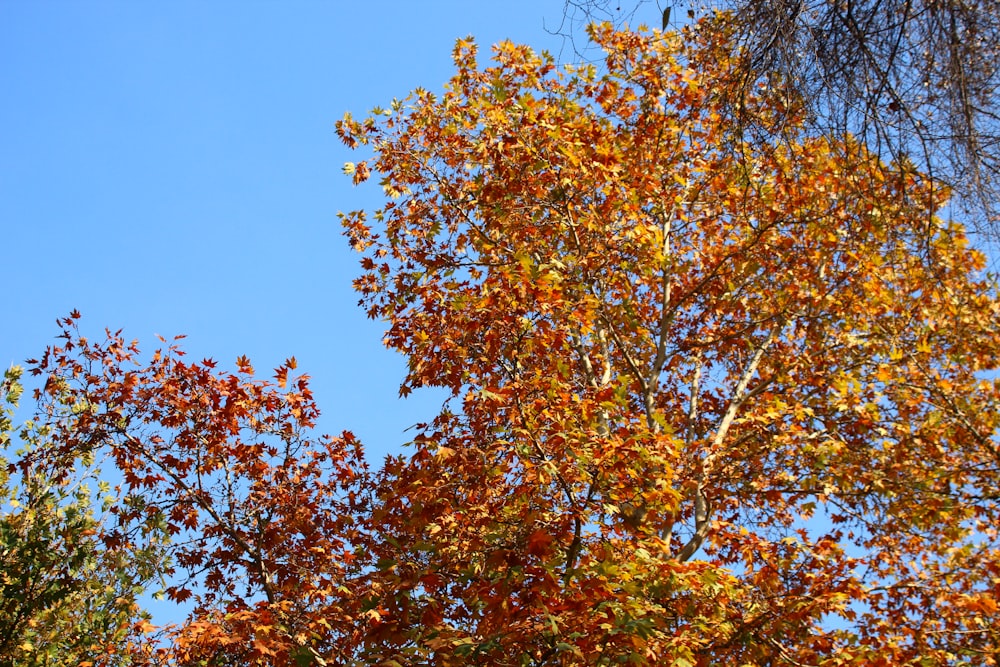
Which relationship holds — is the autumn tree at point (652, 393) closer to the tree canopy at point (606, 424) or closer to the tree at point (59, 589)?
the tree canopy at point (606, 424)

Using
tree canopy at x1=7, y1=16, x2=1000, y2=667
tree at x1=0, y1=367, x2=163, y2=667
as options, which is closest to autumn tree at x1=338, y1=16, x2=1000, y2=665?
tree canopy at x1=7, y1=16, x2=1000, y2=667

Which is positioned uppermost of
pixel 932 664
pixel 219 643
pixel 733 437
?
pixel 733 437

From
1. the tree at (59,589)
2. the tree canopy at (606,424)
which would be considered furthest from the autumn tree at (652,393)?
the tree at (59,589)

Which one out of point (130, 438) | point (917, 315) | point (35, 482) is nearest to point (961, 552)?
point (917, 315)

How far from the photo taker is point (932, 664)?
8.04 metres

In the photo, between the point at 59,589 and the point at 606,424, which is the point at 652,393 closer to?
the point at 606,424

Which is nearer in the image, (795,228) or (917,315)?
(917,315)

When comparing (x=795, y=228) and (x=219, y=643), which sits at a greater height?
(x=795, y=228)

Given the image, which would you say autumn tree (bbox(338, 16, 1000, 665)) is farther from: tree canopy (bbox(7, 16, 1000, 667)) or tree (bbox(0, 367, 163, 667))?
tree (bbox(0, 367, 163, 667))

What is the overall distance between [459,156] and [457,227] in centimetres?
105

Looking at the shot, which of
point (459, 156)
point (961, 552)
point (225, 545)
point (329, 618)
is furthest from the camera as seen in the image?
point (459, 156)

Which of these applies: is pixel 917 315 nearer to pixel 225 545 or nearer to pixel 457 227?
pixel 457 227

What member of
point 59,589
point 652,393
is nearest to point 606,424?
point 652,393

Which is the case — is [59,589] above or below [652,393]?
below
